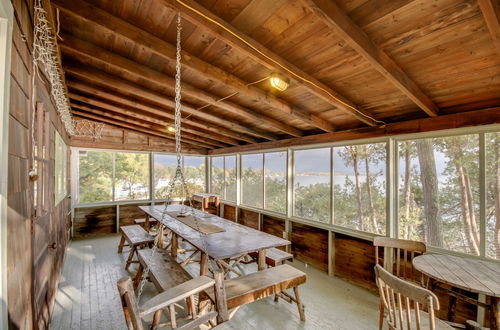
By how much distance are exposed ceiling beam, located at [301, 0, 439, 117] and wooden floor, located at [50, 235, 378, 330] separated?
8.49ft

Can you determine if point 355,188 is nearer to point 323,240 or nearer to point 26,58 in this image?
point 323,240

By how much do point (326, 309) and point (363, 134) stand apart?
246 cm

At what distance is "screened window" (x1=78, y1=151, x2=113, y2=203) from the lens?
5.92 metres

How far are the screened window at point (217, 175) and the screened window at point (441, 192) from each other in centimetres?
494

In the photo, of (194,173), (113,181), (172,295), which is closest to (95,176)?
(113,181)

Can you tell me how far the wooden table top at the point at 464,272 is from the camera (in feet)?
5.76

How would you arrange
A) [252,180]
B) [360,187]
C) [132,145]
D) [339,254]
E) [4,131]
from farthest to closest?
[132,145] → [252,180] → [339,254] → [360,187] → [4,131]

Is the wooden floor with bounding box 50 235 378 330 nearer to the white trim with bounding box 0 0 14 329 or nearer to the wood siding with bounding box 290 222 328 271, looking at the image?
the wood siding with bounding box 290 222 328 271

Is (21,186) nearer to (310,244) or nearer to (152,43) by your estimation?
(152,43)

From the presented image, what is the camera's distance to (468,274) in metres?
1.97

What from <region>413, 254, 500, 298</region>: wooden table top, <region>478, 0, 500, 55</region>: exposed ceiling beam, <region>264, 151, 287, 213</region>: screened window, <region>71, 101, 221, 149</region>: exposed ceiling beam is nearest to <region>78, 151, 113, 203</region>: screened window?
<region>71, 101, 221, 149</region>: exposed ceiling beam

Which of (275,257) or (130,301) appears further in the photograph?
(275,257)

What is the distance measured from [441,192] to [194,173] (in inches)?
249

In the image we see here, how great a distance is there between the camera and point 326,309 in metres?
2.90
